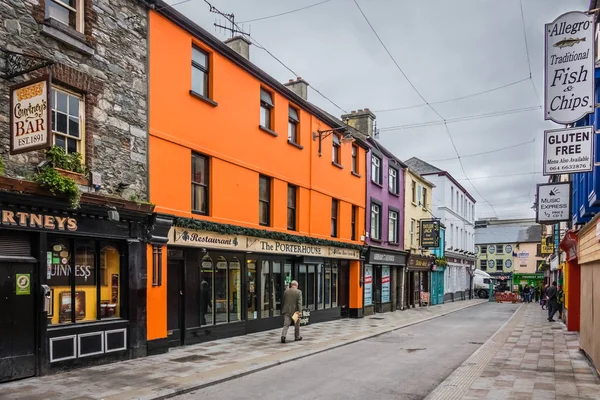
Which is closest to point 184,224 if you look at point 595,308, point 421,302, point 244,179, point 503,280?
point 244,179

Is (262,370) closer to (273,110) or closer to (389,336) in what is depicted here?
(389,336)

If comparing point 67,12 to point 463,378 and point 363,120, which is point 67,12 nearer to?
point 463,378

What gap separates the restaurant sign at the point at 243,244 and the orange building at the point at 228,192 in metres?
0.04

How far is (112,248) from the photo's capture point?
1102 cm

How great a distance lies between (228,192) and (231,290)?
2.96 metres

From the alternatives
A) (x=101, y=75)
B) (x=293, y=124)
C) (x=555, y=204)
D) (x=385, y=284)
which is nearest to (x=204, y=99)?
(x=101, y=75)

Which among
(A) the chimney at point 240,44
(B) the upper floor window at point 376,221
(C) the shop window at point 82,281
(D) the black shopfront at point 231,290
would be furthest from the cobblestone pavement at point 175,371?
(B) the upper floor window at point 376,221

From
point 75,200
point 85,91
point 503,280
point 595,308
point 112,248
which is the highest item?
point 85,91

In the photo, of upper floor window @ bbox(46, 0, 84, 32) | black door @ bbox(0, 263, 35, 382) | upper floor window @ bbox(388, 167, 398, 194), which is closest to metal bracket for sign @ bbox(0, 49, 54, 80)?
upper floor window @ bbox(46, 0, 84, 32)

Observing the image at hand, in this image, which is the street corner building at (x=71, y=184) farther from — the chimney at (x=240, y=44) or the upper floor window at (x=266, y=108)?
the upper floor window at (x=266, y=108)

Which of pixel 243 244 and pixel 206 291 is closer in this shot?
pixel 206 291

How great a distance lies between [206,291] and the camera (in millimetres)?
13984

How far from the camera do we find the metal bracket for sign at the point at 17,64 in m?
8.53

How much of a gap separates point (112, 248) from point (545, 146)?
31.4 feet
